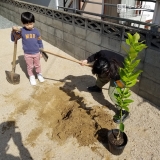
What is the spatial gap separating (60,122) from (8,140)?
2.98ft

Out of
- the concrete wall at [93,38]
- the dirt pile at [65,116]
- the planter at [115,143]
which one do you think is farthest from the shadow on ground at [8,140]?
the concrete wall at [93,38]

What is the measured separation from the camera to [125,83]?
2148 millimetres

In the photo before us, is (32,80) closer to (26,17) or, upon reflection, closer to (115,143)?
(26,17)

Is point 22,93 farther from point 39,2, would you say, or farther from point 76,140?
point 39,2

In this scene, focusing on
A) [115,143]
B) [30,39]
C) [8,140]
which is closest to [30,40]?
[30,39]

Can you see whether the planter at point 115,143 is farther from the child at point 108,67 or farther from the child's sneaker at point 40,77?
the child's sneaker at point 40,77

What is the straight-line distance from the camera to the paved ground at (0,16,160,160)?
2758mm

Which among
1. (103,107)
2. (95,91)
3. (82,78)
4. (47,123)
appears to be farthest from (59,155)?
(82,78)

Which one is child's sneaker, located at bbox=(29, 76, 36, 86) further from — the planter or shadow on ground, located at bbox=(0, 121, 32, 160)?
the planter

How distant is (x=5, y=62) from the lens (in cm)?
543

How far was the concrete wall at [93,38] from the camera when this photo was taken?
336 cm

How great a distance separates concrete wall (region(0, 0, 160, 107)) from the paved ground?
0.48 meters

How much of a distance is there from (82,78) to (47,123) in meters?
1.79

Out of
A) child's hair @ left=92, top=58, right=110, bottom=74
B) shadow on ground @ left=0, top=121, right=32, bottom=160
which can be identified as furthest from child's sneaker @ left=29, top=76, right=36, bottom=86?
child's hair @ left=92, top=58, right=110, bottom=74
